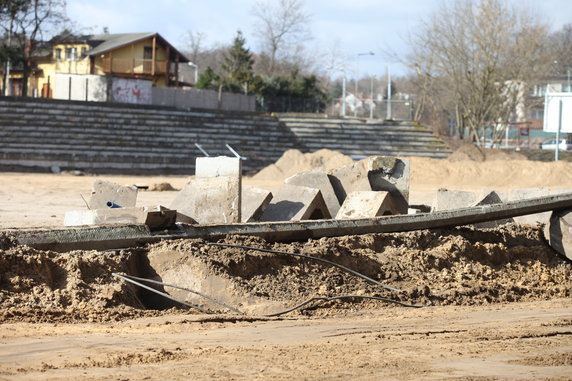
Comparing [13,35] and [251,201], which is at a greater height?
[13,35]

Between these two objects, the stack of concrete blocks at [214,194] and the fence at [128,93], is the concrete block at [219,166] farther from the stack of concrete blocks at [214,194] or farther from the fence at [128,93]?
the fence at [128,93]

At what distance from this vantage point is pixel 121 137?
3656 centimetres

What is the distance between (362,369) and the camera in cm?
533

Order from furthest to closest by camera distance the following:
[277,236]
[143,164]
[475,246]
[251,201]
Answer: [143,164] → [251,201] → [475,246] → [277,236]

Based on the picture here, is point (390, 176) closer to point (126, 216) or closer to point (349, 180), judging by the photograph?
point (349, 180)

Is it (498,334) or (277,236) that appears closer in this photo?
(498,334)

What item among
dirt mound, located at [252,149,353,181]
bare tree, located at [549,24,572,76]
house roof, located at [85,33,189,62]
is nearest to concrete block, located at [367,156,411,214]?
dirt mound, located at [252,149,353,181]

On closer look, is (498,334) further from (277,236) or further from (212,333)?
(277,236)

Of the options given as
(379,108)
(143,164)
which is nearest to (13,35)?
(143,164)

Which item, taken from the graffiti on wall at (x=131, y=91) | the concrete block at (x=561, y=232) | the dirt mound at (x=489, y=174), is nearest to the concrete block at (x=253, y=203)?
the concrete block at (x=561, y=232)

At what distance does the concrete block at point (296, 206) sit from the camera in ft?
36.8

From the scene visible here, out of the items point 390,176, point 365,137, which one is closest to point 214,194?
point 390,176

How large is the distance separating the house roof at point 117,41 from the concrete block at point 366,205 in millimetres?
50601

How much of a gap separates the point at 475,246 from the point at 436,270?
0.97m
